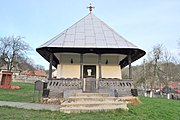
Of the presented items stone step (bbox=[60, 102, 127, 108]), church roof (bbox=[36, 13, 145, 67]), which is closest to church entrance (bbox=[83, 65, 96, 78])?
church roof (bbox=[36, 13, 145, 67])

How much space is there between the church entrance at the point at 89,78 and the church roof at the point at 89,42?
1972 millimetres

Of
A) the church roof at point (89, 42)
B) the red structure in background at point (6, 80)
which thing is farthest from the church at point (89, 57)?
the red structure in background at point (6, 80)

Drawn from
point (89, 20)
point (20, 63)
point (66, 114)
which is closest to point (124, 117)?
point (66, 114)

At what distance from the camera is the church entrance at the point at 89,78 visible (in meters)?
12.7

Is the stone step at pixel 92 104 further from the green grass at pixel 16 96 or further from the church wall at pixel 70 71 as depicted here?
the church wall at pixel 70 71

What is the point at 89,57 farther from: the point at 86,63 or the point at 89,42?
the point at 89,42

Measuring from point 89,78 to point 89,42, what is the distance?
2.39 metres

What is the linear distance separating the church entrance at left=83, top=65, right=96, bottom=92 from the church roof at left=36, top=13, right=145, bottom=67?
1972 mm

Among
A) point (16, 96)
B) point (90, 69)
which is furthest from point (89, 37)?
point (16, 96)

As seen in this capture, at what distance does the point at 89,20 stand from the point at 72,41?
4071 millimetres

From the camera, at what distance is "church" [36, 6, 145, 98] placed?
12.5 meters

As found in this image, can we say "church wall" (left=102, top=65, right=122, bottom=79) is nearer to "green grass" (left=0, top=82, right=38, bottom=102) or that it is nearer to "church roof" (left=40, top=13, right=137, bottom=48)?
"church roof" (left=40, top=13, right=137, bottom=48)

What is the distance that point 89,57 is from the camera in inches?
611

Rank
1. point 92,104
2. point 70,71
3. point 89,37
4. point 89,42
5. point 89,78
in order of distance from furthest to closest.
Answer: point 70,71 → point 89,37 → point 89,42 → point 89,78 → point 92,104
